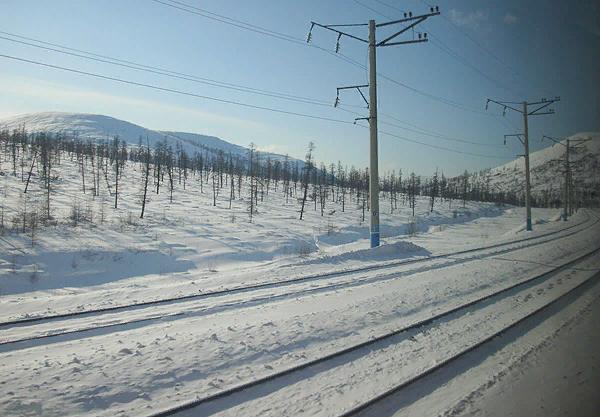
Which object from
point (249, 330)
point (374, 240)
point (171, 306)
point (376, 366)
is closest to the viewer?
point (376, 366)

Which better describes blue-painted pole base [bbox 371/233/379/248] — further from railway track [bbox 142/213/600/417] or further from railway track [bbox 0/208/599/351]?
railway track [bbox 142/213/600/417]

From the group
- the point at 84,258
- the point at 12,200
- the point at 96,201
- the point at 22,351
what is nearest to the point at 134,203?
the point at 96,201

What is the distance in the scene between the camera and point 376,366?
5.00 meters

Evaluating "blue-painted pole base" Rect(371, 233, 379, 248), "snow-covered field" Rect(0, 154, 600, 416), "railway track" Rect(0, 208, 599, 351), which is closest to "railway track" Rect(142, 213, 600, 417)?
"snow-covered field" Rect(0, 154, 600, 416)

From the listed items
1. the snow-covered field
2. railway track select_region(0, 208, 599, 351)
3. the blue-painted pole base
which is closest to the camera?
the snow-covered field

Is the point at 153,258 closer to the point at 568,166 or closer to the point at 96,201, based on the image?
the point at 96,201

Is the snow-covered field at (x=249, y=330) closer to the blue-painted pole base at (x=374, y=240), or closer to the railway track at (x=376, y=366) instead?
the railway track at (x=376, y=366)

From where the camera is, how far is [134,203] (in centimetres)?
4969

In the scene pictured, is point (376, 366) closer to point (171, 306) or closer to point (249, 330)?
point (249, 330)

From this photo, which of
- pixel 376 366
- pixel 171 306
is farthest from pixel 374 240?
pixel 376 366

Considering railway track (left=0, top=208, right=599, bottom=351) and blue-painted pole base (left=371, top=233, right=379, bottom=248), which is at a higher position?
blue-painted pole base (left=371, top=233, right=379, bottom=248)

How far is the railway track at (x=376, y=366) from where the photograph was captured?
13.1 ft

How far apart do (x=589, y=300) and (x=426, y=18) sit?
36.6ft

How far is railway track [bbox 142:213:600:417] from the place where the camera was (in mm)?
3992
